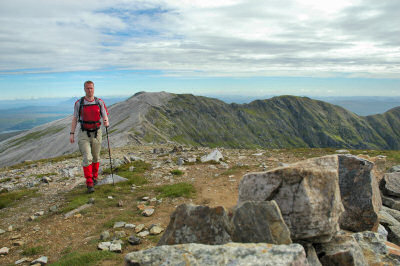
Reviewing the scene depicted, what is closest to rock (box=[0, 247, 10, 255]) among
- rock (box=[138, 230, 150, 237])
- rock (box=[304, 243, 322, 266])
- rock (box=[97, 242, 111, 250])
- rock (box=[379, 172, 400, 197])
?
rock (box=[97, 242, 111, 250])

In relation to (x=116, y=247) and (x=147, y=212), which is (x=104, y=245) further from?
(x=147, y=212)

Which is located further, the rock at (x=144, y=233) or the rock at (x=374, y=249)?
the rock at (x=144, y=233)

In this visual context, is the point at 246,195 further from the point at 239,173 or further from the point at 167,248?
the point at 239,173

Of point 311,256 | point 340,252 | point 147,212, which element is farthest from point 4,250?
point 340,252

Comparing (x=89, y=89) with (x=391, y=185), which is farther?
(x=89, y=89)

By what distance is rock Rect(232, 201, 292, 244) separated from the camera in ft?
19.0

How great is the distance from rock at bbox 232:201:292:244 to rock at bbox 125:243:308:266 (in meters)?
0.66

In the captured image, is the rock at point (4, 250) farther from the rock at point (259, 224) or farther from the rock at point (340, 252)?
the rock at point (340, 252)

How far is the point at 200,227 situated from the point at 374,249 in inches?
209

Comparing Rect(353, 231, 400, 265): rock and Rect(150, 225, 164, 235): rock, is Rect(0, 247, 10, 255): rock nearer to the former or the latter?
Rect(150, 225, 164, 235): rock

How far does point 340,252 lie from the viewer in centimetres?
637

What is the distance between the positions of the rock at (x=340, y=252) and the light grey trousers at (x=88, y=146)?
463 inches

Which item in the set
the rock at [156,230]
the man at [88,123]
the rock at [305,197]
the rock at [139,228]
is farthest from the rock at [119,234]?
the man at [88,123]

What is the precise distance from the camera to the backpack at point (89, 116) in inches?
540
